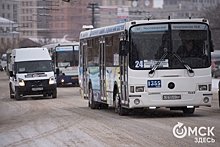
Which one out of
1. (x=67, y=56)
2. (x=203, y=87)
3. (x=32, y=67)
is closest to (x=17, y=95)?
(x=32, y=67)

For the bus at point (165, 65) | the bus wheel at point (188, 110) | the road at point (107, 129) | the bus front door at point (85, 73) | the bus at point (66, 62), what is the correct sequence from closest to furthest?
the road at point (107, 129), the bus at point (165, 65), the bus wheel at point (188, 110), the bus front door at point (85, 73), the bus at point (66, 62)

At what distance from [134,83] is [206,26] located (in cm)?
242

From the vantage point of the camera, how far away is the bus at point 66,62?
158 feet

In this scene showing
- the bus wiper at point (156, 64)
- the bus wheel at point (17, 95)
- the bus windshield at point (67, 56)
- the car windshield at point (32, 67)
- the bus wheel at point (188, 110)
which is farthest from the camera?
the bus windshield at point (67, 56)

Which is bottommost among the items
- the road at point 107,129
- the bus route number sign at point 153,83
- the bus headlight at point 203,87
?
the road at point 107,129

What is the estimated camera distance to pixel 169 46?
19203 mm

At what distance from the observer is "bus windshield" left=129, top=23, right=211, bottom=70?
19.1 m

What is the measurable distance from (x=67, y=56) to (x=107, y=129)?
1296 inches

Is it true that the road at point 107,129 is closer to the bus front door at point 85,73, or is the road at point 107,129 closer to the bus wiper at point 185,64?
the bus wiper at point 185,64

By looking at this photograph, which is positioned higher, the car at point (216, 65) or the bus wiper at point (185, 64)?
the bus wiper at point (185, 64)

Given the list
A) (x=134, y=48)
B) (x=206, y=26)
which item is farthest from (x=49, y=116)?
(x=206, y=26)

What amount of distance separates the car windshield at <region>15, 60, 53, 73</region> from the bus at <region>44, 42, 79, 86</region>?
14.4 metres

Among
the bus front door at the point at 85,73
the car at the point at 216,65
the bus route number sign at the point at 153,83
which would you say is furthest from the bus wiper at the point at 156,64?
the car at the point at 216,65

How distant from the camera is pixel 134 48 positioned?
62.8ft
